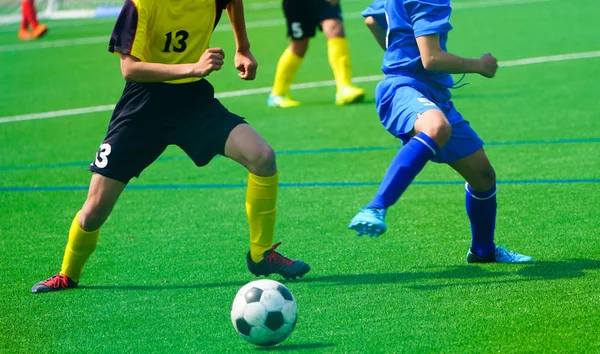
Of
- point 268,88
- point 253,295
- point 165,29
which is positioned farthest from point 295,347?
point 268,88

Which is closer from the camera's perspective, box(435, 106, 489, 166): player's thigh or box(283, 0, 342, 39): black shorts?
box(435, 106, 489, 166): player's thigh

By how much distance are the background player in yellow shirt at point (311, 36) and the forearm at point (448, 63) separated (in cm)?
628

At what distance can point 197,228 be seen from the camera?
6707 mm

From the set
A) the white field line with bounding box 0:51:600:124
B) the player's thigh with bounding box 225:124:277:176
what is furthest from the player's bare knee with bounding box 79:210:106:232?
the white field line with bounding box 0:51:600:124

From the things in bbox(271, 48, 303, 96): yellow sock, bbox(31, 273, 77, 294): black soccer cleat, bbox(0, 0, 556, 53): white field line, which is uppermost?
bbox(31, 273, 77, 294): black soccer cleat

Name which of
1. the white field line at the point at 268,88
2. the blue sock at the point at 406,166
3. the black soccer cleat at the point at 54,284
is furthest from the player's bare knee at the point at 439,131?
the white field line at the point at 268,88

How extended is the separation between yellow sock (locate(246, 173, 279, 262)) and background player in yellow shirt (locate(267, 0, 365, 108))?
19.5 ft

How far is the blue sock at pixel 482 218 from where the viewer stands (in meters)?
5.46

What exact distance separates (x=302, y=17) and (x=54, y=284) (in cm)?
621

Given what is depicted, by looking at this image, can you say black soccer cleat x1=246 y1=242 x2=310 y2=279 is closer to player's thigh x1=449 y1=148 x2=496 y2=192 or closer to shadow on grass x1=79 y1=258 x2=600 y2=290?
shadow on grass x1=79 y1=258 x2=600 y2=290

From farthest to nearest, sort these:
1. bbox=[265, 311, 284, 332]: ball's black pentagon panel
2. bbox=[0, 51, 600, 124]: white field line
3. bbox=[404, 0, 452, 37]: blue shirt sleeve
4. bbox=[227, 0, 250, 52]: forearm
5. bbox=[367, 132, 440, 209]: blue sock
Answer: bbox=[0, 51, 600, 124]: white field line → bbox=[227, 0, 250, 52]: forearm → bbox=[404, 0, 452, 37]: blue shirt sleeve → bbox=[367, 132, 440, 209]: blue sock → bbox=[265, 311, 284, 332]: ball's black pentagon panel

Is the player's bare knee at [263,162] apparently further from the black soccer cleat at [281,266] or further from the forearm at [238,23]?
the forearm at [238,23]

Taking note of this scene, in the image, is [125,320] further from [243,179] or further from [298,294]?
[243,179]

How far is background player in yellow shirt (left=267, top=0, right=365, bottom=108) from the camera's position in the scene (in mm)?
11156
